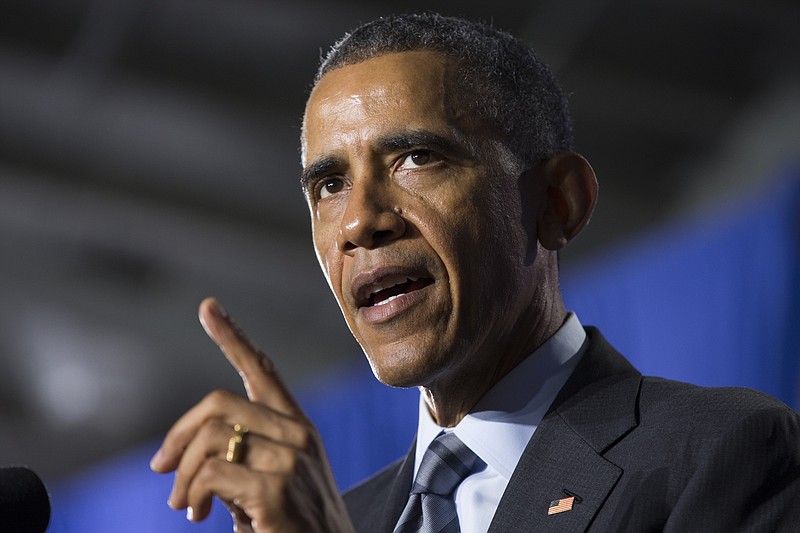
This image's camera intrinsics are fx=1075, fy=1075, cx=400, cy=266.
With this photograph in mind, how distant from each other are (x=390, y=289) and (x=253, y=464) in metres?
0.50

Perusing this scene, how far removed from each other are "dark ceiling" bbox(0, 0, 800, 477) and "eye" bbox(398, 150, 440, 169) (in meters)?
2.40

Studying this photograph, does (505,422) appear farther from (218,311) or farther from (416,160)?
(218,311)

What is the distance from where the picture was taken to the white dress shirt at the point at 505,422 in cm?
163

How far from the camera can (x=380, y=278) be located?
1.62 m

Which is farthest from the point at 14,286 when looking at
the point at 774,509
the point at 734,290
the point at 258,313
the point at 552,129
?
the point at 774,509

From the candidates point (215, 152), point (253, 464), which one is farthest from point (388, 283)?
point (215, 152)

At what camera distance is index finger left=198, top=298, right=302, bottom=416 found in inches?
49.5

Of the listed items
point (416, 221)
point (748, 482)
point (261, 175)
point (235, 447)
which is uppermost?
point (261, 175)

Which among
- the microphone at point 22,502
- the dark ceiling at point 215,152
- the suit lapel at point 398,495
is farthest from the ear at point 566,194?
the dark ceiling at point 215,152

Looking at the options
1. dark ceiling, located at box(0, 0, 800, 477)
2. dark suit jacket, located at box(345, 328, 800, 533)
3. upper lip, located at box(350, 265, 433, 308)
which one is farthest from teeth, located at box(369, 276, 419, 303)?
dark ceiling, located at box(0, 0, 800, 477)

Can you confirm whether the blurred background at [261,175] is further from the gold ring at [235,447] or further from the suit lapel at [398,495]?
the gold ring at [235,447]

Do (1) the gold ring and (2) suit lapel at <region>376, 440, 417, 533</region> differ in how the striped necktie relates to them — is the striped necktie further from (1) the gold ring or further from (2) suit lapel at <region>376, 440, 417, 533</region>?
(1) the gold ring

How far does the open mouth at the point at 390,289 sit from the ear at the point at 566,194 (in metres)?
0.32

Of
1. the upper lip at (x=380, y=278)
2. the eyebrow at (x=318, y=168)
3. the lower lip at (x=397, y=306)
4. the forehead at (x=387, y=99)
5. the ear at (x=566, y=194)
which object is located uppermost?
the forehead at (x=387, y=99)
